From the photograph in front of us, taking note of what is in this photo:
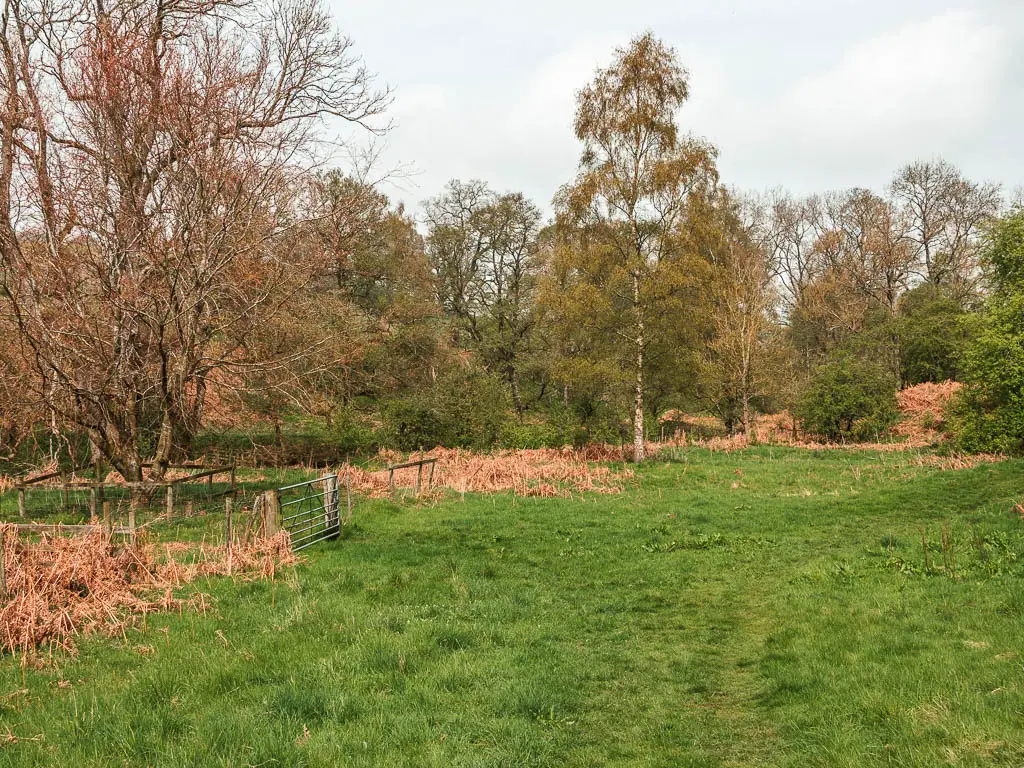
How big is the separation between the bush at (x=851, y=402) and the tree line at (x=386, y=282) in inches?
4.3

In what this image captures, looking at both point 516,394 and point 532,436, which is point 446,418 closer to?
point 532,436

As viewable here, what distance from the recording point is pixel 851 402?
3031cm

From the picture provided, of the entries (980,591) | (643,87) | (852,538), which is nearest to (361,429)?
(643,87)

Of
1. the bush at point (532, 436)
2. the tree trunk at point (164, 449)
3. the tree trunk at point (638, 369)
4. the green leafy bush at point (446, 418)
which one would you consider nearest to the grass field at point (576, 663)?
the tree trunk at point (164, 449)

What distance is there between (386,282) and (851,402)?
28423mm

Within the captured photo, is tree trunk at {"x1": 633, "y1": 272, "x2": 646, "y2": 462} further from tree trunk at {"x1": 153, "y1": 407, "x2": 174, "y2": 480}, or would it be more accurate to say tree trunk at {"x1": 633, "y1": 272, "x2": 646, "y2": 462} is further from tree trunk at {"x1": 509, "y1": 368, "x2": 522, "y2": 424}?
tree trunk at {"x1": 509, "y1": 368, "x2": 522, "y2": 424}

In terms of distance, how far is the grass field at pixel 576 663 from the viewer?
16.6 ft

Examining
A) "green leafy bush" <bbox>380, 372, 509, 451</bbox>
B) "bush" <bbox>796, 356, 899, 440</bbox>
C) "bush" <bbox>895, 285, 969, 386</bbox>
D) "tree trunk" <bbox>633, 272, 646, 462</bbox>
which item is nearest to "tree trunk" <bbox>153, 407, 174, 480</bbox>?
"green leafy bush" <bbox>380, 372, 509, 451</bbox>

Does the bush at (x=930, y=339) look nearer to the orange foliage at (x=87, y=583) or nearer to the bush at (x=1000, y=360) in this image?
the bush at (x=1000, y=360)

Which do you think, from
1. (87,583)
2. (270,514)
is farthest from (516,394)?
(87,583)

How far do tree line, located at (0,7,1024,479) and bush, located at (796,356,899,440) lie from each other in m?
0.11

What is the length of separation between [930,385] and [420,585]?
38.8m

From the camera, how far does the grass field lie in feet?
16.6

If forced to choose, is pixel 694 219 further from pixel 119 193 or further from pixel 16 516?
pixel 16 516
